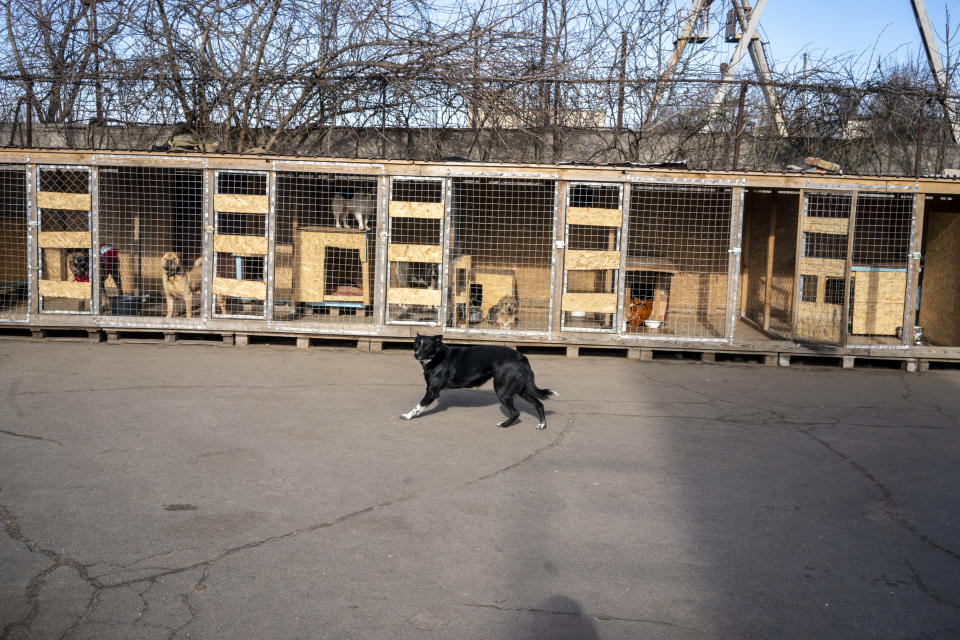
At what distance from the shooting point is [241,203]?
1022cm

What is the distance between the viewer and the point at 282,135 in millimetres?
13227

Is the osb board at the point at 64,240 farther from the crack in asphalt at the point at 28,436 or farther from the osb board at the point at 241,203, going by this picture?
the crack in asphalt at the point at 28,436

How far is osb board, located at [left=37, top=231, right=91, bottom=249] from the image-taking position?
10305mm

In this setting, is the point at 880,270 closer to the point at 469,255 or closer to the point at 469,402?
the point at 469,255

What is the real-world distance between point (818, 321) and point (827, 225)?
1.25 meters

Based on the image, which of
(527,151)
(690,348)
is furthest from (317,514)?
(527,151)

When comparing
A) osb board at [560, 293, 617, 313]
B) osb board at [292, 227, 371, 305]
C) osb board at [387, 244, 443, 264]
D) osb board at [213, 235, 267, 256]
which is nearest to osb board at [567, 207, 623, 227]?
osb board at [560, 293, 617, 313]

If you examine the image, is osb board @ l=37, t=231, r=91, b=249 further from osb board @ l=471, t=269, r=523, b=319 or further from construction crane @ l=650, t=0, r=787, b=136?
construction crane @ l=650, t=0, r=787, b=136

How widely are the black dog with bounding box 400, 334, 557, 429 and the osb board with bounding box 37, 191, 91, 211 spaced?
6230 mm

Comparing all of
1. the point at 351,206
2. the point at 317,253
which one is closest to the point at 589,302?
the point at 317,253

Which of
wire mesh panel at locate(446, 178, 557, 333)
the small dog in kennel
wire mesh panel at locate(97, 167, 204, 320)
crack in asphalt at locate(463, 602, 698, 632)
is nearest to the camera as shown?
crack in asphalt at locate(463, 602, 698, 632)

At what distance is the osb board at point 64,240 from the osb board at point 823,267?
9.47 meters

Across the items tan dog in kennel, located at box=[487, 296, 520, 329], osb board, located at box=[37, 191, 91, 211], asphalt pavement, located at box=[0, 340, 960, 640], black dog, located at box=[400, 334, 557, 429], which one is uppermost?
osb board, located at box=[37, 191, 91, 211]

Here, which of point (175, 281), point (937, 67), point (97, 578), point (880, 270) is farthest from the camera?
point (937, 67)
